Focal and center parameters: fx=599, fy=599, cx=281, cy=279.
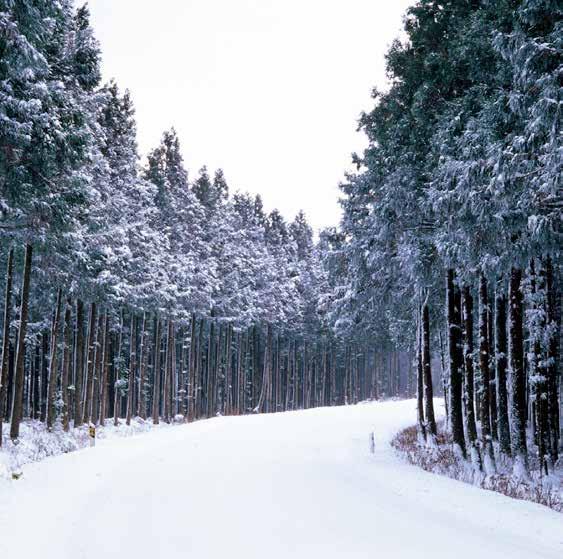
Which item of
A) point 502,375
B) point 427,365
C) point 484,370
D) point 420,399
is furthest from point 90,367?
point 502,375

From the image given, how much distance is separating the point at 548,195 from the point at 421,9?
8.63m

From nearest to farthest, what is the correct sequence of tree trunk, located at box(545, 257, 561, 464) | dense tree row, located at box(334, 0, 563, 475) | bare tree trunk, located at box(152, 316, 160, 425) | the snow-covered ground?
the snow-covered ground → dense tree row, located at box(334, 0, 563, 475) → tree trunk, located at box(545, 257, 561, 464) → bare tree trunk, located at box(152, 316, 160, 425)

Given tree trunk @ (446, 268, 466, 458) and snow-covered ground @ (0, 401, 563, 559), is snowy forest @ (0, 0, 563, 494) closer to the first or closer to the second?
tree trunk @ (446, 268, 466, 458)

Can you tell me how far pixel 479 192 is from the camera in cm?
1269

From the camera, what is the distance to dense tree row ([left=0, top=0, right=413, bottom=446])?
15.7m

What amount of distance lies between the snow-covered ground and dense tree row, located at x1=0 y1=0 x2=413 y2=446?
7239 mm

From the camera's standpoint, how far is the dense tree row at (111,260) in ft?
51.6

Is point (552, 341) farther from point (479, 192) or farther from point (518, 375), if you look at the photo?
point (479, 192)

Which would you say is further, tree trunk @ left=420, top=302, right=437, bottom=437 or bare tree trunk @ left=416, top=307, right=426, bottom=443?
bare tree trunk @ left=416, top=307, right=426, bottom=443

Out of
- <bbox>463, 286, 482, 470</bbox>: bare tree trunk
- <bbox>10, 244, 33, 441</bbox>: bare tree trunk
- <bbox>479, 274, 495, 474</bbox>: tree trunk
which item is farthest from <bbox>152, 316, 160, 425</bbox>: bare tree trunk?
<bbox>479, 274, 495, 474</bbox>: tree trunk

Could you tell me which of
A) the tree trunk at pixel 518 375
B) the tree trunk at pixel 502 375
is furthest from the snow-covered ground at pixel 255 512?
the tree trunk at pixel 502 375

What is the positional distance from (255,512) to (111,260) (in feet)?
62.3

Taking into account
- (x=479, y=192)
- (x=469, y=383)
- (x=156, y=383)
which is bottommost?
(x=156, y=383)

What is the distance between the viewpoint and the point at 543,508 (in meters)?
10.7
